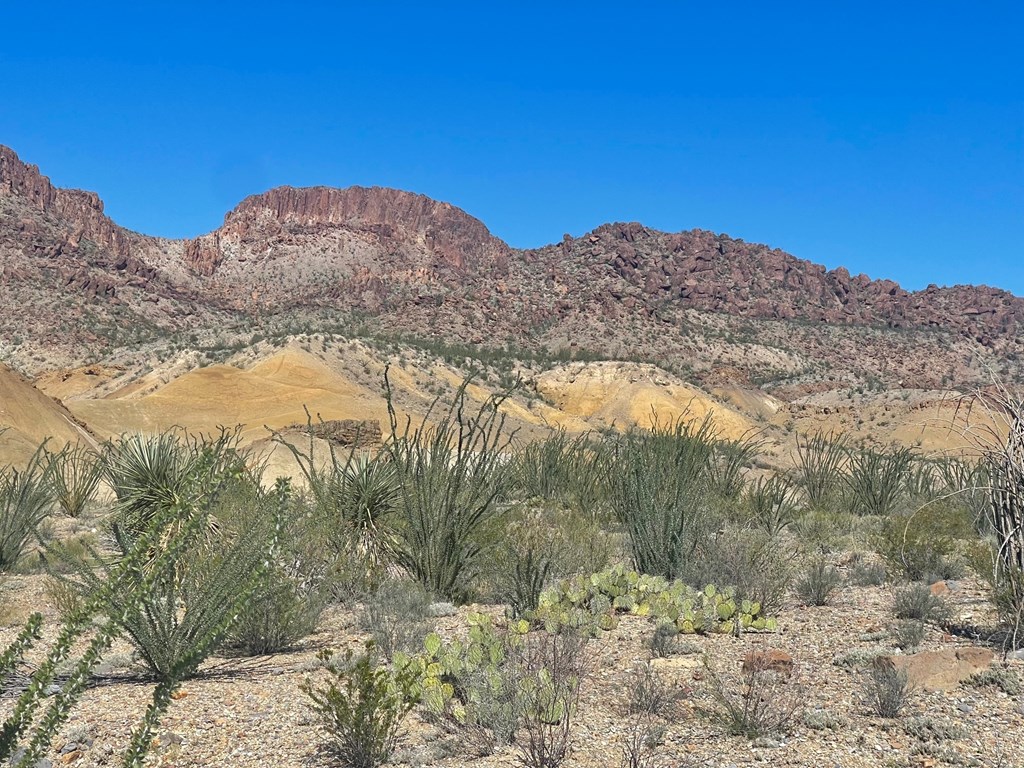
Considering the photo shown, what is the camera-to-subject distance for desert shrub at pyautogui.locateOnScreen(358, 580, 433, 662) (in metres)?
6.97

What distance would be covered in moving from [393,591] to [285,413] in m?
30.0

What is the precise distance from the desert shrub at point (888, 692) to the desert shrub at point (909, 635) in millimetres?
1020

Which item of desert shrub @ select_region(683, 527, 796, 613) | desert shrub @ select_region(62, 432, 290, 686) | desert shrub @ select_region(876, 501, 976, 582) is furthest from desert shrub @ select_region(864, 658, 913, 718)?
desert shrub @ select_region(62, 432, 290, 686)

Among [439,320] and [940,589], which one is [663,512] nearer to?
[940,589]

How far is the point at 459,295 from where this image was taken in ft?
301

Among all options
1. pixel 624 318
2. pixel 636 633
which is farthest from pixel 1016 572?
pixel 624 318

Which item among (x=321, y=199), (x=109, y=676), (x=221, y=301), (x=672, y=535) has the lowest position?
(x=109, y=676)

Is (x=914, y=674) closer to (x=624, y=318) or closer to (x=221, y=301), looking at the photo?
(x=624, y=318)

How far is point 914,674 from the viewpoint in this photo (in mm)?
5848

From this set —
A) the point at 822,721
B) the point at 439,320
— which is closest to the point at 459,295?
the point at 439,320

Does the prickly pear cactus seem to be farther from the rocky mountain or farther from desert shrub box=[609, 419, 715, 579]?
the rocky mountain

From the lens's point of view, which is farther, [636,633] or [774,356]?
[774,356]

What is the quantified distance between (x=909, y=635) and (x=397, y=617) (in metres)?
4.26

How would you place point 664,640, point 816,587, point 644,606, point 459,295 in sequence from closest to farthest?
1. point 664,640
2. point 644,606
3. point 816,587
4. point 459,295
